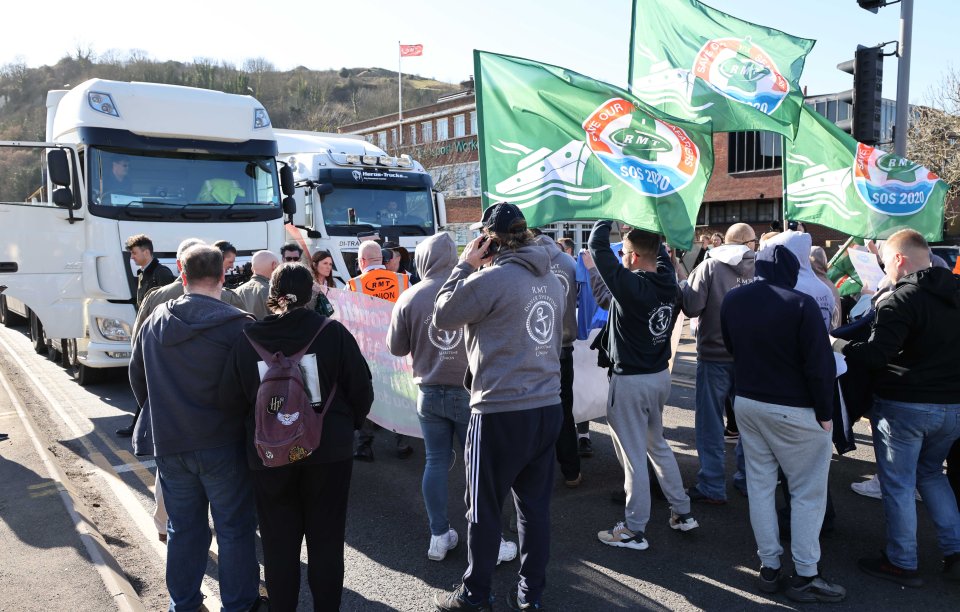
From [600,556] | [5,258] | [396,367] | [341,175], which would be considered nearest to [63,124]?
[5,258]

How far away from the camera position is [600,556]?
4332 millimetres

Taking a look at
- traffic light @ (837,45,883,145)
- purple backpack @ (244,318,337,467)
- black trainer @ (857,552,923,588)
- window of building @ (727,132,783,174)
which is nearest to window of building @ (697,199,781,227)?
window of building @ (727,132,783,174)

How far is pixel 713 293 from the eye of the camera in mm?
5230

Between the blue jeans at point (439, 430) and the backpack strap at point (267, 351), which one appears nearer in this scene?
the backpack strap at point (267, 351)

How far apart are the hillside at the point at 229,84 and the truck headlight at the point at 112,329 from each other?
279 feet

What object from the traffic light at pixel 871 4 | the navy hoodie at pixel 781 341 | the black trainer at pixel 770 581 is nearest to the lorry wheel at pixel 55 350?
the navy hoodie at pixel 781 341

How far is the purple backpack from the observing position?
3.10m

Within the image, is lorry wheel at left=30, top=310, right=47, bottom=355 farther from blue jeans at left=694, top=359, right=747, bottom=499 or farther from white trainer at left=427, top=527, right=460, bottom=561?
blue jeans at left=694, top=359, right=747, bottom=499

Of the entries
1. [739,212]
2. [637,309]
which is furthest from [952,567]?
[739,212]

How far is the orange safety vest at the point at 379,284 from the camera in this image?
631cm

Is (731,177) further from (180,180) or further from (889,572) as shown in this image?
(889,572)

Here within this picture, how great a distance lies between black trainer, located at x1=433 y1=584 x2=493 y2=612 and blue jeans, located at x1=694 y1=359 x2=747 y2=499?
223 centimetres

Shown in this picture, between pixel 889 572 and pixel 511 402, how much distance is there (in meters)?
2.44

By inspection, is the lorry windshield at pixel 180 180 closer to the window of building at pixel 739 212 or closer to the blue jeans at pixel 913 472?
the blue jeans at pixel 913 472
